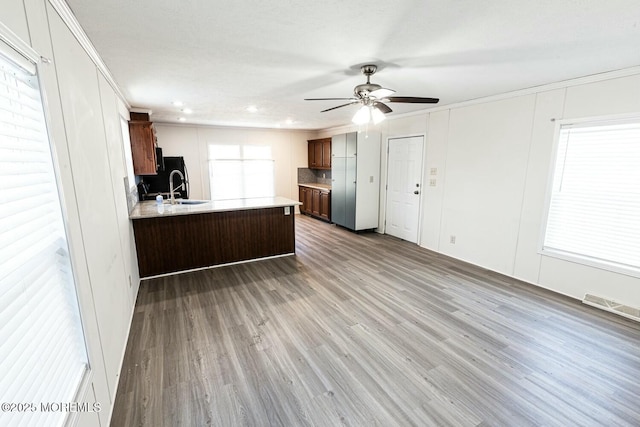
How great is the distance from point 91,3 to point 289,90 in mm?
2077

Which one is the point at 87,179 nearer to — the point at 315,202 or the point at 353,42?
the point at 353,42

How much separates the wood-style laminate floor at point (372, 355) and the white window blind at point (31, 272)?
0.86 metres

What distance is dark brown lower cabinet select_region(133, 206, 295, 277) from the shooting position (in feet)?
12.1

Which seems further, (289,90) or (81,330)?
(289,90)

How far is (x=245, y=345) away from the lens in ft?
7.82

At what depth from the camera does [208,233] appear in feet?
13.1

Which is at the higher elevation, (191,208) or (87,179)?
(87,179)

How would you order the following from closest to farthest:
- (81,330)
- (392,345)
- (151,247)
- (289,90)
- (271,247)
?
(81,330) < (392,345) < (289,90) < (151,247) < (271,247)

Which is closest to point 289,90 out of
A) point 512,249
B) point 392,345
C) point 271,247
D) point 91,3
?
point 91,3

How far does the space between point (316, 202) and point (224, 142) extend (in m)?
2.74

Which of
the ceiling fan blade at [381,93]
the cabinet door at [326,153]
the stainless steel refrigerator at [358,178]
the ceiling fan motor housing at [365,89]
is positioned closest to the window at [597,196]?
the ceiling fan blade at [381,93]

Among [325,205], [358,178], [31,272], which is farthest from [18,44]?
[325,205]

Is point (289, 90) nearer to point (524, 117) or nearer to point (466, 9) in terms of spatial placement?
point (466, 9)

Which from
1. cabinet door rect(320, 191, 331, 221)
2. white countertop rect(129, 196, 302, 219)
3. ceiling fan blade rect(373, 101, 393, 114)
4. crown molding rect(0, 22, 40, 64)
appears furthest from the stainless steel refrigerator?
crown molding rect(0, 22, 40, 64)
